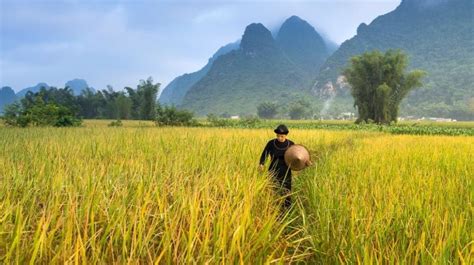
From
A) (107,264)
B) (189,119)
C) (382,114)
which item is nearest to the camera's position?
(107,264)

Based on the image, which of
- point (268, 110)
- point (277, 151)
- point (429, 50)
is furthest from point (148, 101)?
point (429, 50)

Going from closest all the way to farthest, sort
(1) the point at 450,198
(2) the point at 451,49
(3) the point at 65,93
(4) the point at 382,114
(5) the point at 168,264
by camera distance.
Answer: (5) the point at 168,264, (1) the point at 450,198, (4) the point at 382,114, (3) the point at 65,93, (2) the point at 451,49

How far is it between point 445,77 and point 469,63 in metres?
12.8

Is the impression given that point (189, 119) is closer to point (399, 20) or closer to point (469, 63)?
point (469, 63)

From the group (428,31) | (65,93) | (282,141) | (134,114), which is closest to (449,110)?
(428,31)

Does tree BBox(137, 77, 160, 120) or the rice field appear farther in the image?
tree BBox(137, 77, 160, 120)

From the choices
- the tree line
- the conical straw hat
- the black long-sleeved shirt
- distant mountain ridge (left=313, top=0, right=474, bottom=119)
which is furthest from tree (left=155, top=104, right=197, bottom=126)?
distant mountain ridge (left=313, top=0, right=474, bottom=119)

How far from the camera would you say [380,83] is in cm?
4756

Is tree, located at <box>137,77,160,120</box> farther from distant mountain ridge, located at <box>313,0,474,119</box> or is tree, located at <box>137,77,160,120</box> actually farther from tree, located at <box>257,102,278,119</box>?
distant mountain ridge, located at <box>313,0,474,119</box>

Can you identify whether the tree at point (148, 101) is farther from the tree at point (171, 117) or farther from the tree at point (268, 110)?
the tree at point (268, 110)

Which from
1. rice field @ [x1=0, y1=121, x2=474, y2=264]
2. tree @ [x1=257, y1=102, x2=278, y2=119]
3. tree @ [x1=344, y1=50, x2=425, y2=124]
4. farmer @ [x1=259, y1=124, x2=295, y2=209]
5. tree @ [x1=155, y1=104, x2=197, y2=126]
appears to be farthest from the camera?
tree @ [x1=257, y1=102, x2=278, y2=119]

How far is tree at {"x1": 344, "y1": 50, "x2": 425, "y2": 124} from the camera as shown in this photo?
4472cm

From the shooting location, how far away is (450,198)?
142 inches

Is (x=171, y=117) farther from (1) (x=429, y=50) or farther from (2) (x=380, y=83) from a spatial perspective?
(1) (x=429, y=50)
